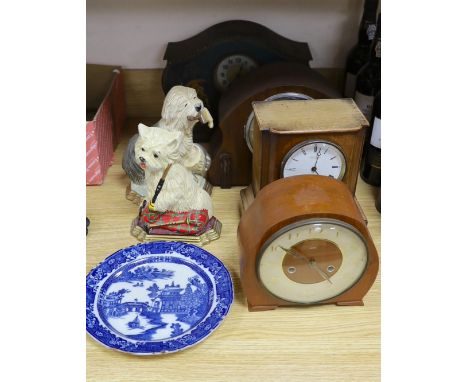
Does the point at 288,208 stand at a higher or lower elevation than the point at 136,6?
lower

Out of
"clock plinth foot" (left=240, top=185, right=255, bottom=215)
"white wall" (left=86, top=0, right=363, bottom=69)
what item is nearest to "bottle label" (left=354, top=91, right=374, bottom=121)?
"white wall" (left=86, top=0, right=363, bottom=69)

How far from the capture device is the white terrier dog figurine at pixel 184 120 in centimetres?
93

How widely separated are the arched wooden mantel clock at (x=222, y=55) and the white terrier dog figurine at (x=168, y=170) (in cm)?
25

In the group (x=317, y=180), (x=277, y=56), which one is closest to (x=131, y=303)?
(x=317, y=180)

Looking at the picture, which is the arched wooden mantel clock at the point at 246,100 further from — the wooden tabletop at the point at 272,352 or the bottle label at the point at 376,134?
the wooden tabletop at the point at 272,352

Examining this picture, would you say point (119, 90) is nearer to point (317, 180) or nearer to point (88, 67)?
point (88, 67)

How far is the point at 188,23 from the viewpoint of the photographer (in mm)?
1188

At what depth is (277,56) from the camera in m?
1.08

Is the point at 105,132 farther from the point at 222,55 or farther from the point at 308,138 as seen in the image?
the point at 308,138

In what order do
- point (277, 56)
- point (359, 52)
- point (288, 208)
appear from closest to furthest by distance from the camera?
point (288, 208)
point (277, 56)
point (359, 52)

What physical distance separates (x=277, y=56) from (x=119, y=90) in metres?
0.44

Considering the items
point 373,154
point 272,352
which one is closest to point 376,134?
point 373,154

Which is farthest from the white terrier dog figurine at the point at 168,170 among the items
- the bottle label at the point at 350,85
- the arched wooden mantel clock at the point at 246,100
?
the bottle label at the point at 350,85

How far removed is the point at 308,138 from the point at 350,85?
17.1 inches
